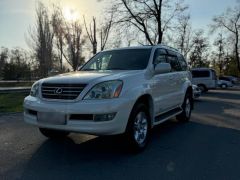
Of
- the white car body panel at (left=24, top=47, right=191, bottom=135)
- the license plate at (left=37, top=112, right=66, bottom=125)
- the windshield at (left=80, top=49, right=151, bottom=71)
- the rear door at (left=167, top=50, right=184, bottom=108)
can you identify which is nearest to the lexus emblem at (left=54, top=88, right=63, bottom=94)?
the white car body panel at (left=24, top=47, right=191, bottom=135)

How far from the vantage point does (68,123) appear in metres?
4.73

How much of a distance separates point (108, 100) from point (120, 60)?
1963 mm

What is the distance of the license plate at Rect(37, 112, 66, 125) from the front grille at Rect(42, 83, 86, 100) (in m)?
0.30

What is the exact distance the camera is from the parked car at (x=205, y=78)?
77.4 feet

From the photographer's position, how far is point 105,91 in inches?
188

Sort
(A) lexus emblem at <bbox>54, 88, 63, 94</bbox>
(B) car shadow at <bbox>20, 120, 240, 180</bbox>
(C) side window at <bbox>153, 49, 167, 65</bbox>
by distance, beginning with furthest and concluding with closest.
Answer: (C) side window at <bbox>153, 49, 167, 65</bbox>, (A) lexus emblem at <bbox>54, 88, 63, 94</bbox>, (B) car shadow at <bbox>20, 120, 240, 180</bbox>

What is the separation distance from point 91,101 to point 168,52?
3369 millimetres

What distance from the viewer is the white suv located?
4656 millimetres

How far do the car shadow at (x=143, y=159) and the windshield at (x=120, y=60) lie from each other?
150 centimetres

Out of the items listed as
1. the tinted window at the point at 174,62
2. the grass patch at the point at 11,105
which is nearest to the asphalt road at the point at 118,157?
the tinted window at the point at 174,62

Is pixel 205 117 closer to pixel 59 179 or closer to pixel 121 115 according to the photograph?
pixel 121 115

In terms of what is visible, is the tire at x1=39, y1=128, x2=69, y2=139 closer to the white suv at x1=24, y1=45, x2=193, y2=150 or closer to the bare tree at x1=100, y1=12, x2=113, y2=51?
the white suv at x1=24, y1=45, x2=193, y2=150

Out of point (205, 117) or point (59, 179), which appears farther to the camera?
point (205, 117)

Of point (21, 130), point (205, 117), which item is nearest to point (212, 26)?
point (205, 117)
